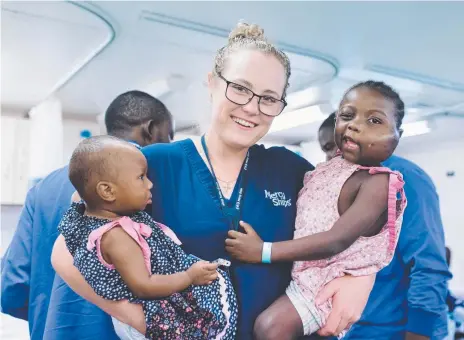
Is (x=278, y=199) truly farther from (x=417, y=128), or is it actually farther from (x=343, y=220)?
(x=417, y=128)

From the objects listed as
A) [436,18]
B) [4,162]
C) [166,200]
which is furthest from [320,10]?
[4,162]

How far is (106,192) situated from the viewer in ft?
3.49

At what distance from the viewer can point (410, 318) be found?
1.74m

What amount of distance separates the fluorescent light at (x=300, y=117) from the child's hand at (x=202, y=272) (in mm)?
4303

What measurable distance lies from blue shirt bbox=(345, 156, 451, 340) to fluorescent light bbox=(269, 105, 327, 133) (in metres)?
3.47

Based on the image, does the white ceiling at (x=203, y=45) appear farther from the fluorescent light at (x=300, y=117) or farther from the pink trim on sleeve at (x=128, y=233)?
the pink trim on sleeve at (x=128, y=233)

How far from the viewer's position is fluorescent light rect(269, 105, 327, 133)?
531cm

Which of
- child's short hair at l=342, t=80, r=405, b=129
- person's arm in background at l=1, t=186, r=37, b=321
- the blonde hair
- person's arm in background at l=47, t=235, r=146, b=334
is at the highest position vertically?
the blonde hair

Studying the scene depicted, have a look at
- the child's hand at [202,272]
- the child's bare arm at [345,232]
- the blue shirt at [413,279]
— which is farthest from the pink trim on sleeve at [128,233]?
the blue shirt at [413,279]

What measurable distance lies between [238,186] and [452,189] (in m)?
6.95

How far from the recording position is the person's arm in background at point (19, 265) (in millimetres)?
1823

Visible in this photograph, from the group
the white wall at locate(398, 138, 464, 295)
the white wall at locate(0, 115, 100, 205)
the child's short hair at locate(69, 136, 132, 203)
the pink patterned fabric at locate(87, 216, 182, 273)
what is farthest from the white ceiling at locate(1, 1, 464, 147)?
the white wall at locate(398, 138, 464, 295)

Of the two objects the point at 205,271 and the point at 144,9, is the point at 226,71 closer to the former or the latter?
the point at 205,271

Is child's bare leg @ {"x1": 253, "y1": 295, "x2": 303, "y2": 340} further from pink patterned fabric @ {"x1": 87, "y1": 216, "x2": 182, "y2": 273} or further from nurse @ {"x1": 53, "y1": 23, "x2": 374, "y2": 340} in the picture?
pink patterned fabric @ {"x1": 87, "y1": 216, "x2": 182, "y2": 273}
